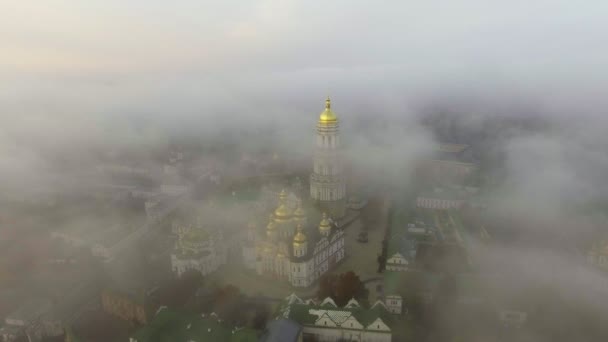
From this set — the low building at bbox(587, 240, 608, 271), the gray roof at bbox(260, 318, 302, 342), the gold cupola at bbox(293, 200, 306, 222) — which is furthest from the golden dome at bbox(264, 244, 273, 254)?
the low building at bbox(587, 240, 608, 271)

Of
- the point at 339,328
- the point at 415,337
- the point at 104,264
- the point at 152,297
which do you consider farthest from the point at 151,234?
the point at 415,337

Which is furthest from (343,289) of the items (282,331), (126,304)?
(126,304)

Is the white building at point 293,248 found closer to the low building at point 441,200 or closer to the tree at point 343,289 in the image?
the tree at point 343,289

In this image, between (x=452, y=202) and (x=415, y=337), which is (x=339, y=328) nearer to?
(x=415, y=337)

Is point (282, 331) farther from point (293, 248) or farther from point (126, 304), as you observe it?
point (126, 304)

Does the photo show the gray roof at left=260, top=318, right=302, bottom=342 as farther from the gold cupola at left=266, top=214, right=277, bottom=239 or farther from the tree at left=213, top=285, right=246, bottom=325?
the gold cupola at left=266, top=214, right=277, bottom=239

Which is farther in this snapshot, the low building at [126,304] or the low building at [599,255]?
the low building at [599,255]

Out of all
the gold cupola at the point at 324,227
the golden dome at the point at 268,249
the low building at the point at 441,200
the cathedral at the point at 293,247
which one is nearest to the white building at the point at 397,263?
the cathedral at the point at 293,247
